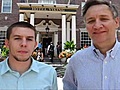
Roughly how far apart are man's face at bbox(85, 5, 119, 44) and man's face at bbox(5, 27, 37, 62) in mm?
560

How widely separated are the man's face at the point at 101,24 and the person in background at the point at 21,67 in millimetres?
565

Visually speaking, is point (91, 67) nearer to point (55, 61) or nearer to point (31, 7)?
point (55, 61)

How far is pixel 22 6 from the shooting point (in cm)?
1947

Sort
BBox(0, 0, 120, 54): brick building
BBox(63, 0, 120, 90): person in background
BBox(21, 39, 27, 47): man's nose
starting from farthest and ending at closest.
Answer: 1. BBox(0, 0, 120, 54): brick building
2. BBox(21, 39, 27, 47): man's nose
3. BBox(63, 0, 120, 90): person in background

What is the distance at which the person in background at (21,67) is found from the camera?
2100 millimetres

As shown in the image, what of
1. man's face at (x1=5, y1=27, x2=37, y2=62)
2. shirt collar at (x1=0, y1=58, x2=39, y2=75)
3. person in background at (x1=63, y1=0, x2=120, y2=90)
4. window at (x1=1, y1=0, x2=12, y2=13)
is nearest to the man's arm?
person in background at (x1=63, y1=0, x2=120, y2=90)

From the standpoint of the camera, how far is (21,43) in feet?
6.90

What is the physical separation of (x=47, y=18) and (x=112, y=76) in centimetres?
2105

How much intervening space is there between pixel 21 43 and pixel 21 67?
0.23 metres

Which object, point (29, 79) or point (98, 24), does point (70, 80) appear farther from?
point (98, 24)

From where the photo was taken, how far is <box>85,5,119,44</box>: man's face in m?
1.97

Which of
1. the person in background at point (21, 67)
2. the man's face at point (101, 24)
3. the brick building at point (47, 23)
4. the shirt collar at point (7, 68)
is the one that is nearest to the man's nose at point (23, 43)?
the person in background at point (21, 67)

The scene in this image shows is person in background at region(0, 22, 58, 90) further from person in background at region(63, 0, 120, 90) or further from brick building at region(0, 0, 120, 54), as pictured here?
brick building at region(0, 0, 120, 54)

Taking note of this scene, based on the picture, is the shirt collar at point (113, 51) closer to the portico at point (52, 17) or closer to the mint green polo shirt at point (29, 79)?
the mint green polo shirt at point (29, 79)
